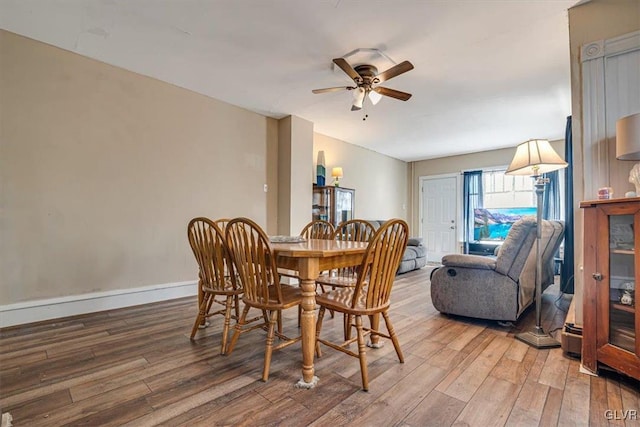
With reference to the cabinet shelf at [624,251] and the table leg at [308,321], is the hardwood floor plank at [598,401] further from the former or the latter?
the table leg at [308,321]

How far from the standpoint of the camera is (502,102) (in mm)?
3846

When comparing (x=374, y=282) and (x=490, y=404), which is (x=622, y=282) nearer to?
(x=490, y=404)

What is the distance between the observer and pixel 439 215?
22.9 ft

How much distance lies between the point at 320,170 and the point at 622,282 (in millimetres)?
3949

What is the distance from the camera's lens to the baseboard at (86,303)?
8.16ft

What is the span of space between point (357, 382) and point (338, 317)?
1157 mm

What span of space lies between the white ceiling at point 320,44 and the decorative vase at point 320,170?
42.3 inches

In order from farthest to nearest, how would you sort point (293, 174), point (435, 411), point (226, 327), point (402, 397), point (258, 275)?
point (293, 174)
point (226, 327)
point (258, 275)
point (402, 397)
point (435, 411)

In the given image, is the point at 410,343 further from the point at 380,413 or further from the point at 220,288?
the point at 220,288

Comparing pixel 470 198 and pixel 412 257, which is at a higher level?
pixel 470 198

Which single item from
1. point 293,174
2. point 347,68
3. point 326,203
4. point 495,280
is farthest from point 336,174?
point 495,280

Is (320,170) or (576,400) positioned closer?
(576,400)

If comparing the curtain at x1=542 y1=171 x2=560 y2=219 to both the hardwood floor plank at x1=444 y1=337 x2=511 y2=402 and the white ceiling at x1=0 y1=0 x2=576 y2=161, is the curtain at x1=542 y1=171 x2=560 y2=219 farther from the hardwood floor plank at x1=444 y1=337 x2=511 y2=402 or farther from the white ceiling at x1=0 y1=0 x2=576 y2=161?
the hardwood floor plank at x1=444 y1=337 x2=511 y2=402

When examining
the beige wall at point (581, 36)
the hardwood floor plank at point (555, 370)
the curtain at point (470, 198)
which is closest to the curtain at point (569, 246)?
the beige wall at point (581, 36)
